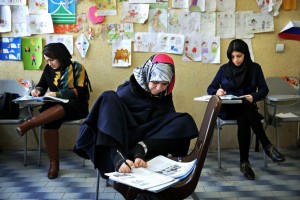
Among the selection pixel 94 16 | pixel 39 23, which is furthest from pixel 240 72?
pixel 39 23

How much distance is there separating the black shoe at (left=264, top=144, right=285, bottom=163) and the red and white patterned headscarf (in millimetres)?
1243

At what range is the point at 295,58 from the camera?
3164mm

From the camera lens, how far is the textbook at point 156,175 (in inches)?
43.4

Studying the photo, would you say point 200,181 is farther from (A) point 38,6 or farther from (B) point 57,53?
(A) point 38,6

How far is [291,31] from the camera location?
109 inches

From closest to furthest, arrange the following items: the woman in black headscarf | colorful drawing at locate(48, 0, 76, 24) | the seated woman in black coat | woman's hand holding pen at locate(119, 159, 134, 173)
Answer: woman's hand holding pen at locate(119, 159, 134, 173)
the seated woman in black coat
the woman in black headscarf
colorful drawing at locate(48, 0, 76, 24)

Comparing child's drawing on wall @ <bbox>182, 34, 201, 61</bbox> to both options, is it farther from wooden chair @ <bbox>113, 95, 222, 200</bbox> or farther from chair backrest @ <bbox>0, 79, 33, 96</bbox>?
wooden chair @ <bbox>113, 95, 222, 200</bbox>

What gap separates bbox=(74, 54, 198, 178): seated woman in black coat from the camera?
1.40m

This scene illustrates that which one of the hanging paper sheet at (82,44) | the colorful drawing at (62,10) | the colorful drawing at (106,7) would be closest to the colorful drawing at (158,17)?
the colorful drawing at (106,7)

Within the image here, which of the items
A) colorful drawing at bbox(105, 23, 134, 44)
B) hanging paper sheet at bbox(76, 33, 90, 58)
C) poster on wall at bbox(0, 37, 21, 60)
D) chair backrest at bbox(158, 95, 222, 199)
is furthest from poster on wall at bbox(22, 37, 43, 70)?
chair backrest at bbox(158, 95, 222, 199)

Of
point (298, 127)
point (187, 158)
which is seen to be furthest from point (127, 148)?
point (298, 127)

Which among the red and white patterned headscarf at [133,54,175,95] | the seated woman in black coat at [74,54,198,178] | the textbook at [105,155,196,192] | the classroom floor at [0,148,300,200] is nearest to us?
the textbook at [105,155,196,192]

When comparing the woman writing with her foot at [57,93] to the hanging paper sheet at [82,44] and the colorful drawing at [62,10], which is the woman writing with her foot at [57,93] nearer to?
the hanging paper sheet at [82,44]

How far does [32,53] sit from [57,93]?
2.47ft
